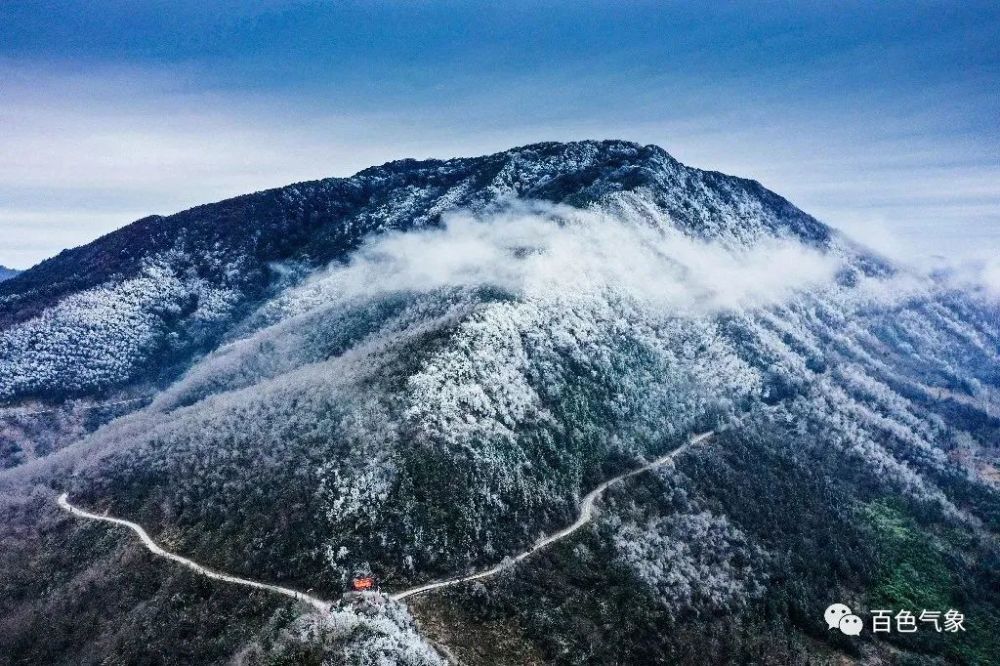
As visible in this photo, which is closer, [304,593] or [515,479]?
[304,593]

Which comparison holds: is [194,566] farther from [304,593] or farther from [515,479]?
[515,479]

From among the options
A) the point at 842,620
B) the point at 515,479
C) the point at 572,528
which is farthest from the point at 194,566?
the point at 842,620

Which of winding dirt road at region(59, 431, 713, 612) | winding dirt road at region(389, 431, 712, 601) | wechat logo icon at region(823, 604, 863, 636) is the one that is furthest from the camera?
wechat logo icon at region(823, 604, 863, 636)

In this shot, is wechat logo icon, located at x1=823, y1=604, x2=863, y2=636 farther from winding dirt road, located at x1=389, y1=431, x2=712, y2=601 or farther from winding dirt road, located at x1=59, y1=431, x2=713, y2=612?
winding dirt road, located at x1=59, y1=431, x2=713, y2=612

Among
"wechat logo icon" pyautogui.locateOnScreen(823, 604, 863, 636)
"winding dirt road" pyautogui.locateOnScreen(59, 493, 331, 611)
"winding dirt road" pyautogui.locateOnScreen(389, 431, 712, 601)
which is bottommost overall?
"wechat logo icon" pyautogui.locateOnScreen(823, 604, 863, 636)

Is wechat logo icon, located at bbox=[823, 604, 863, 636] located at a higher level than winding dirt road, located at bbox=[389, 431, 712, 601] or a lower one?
lower

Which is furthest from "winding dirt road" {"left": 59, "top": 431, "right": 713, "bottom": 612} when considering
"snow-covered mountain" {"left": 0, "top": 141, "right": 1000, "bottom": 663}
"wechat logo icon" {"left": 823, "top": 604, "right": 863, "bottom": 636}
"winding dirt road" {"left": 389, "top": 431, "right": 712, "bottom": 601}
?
"wechat logo icon" {"left": 823, "top": 604, "right": 863, "bottom": 636}
